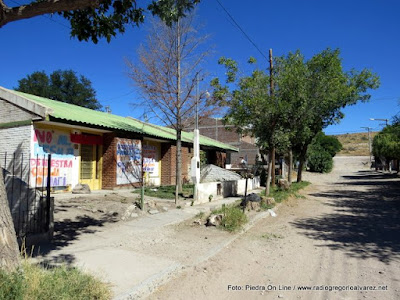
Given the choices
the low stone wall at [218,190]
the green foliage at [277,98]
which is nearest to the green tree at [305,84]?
the green foliage at [277,98]

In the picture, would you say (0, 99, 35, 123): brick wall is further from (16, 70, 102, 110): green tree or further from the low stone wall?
(16, 70, 102, 110): green tree

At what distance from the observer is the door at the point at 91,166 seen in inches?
577

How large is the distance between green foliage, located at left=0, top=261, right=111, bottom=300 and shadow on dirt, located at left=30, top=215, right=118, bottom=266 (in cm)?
112

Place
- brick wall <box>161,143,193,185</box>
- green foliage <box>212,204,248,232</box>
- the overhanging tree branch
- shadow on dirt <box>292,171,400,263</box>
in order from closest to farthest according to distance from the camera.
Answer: the overhanging tree branch, shadow on dirt <box>292,171,400,263</box>, green foliage <box>212,204,248,232</box>, brick wall <box>161,143,193,185</box>

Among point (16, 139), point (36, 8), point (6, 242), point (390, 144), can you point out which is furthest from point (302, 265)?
point (390, 144)

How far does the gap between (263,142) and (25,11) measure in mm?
11641

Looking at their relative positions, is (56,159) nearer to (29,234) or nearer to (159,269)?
(29,234)

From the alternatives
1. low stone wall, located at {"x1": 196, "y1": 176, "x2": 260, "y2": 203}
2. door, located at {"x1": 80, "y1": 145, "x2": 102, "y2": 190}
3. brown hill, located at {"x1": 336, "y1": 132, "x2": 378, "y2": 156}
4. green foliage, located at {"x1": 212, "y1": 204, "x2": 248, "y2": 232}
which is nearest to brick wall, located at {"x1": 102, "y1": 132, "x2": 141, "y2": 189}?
door, located at {"x1": 80, "y1": 145, "x2": 102, "y2": 190}

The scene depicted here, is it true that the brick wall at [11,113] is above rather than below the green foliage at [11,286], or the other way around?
above

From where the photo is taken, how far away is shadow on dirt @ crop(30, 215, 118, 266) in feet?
17.3

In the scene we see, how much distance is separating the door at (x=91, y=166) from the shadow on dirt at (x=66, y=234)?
6.34m

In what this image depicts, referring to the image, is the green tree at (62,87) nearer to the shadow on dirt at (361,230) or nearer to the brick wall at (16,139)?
the brick wall at (16,139)

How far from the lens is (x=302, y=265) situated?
5.71 metres

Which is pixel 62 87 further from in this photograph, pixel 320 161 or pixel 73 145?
pixel 320 161
